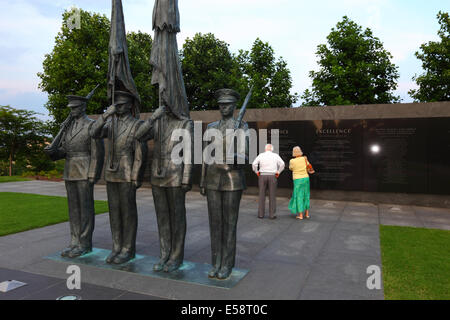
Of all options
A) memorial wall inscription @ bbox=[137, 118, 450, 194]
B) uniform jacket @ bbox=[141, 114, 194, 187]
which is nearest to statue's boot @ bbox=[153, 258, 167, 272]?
uniform jacket @ bbox=[141, 114, 194, 187]

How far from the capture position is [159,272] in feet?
14.5

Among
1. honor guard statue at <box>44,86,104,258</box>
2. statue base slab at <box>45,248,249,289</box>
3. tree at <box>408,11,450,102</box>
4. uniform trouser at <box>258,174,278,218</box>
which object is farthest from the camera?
tree at <box>408,11,450,102</box>

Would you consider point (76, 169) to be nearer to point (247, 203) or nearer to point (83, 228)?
point (83, 228)

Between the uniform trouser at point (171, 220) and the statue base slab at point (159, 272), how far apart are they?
0.72ft

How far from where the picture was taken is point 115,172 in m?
4.65

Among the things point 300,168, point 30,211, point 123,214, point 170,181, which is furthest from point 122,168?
point 30,211

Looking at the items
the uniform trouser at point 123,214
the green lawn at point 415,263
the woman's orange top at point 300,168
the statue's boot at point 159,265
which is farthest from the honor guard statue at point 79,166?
the woman's orange top at point 300,168

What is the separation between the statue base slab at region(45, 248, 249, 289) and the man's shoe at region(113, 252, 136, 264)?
0.18ft

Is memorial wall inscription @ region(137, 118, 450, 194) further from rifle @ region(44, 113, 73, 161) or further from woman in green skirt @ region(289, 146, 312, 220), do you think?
rifle @ region(44, 113, 73, 161)

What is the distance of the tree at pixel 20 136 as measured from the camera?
828 inches

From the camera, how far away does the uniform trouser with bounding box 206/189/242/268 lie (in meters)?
4.25

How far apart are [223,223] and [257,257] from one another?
4.27ft

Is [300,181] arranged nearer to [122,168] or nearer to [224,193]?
[224,193]

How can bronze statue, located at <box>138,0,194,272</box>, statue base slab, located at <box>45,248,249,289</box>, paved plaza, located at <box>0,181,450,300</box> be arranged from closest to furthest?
1. paved plaza, located at <box>0,181,450,300</box>
2. statue base slab, located at <box>45,248,249,289</box>
3. bronze statue, located at <box>138,0,194,272</box>
